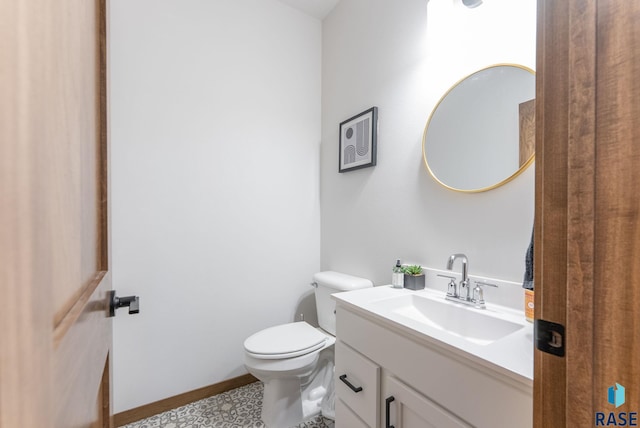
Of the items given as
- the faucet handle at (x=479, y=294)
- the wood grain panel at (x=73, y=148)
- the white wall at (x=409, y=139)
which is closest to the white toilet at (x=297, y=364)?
the white wall at (x=409, y=139)

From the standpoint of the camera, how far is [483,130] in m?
1.16

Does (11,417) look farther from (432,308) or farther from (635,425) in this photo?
(432,308)

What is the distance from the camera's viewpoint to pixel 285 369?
4.58 feet

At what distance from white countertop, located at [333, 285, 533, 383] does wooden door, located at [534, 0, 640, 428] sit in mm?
237

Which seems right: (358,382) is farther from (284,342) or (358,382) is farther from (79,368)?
(79,368)

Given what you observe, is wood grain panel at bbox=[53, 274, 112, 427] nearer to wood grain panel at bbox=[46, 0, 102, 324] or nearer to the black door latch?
wood grain panel at bbox=[46, 0, 102, 324]

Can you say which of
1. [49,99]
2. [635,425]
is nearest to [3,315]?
[49,99]

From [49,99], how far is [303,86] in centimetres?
209

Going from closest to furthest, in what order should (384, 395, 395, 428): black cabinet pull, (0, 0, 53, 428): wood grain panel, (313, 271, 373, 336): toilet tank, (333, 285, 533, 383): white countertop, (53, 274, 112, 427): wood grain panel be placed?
(0, 0, 53, 428): wood grain panel < (53, 274, 112, 427): wood grain panel < (333, 285, 533, 383): white countertop < (384, 395, 395, 428): black cabinet pull < (313, 271, 373, 336): toilet tank

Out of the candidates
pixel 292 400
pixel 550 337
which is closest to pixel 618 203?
pixel 550 337

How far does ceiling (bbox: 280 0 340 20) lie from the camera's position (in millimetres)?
1986

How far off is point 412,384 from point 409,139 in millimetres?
1120

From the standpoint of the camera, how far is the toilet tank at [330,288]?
1.66 m

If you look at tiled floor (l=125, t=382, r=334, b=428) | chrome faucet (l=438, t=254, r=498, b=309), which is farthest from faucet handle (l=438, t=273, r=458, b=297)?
tiled floor (l=125, t=382, r=334, b=428)
